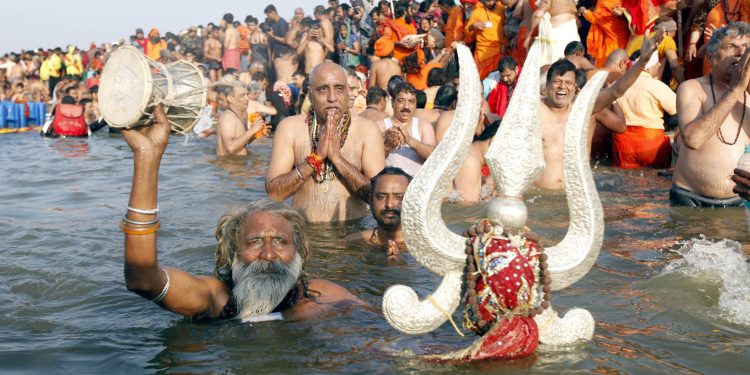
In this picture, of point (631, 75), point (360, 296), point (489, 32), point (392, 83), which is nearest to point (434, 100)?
point (392, 83)

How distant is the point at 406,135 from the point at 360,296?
9.18ft

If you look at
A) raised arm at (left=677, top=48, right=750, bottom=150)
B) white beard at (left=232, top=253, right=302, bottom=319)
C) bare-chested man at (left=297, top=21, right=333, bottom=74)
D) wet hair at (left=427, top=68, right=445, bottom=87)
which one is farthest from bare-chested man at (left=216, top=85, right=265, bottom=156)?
Answer: white beard at (left=232, top=253, right=302, bottom=319)

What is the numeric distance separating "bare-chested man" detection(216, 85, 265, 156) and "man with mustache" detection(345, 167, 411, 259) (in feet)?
20.2

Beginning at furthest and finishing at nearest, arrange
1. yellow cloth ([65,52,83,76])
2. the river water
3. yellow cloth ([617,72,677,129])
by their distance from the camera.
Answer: yellow cloth ([65,52,83,76]), yellow cloth ([617,72,677,129]), the river water

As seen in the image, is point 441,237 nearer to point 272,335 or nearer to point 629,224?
point 272,335

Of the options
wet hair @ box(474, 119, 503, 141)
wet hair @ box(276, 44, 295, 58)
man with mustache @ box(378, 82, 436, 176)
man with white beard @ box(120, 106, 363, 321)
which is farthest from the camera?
wet hair @ box(276, 44, 295, 58)

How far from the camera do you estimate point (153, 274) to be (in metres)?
3.47

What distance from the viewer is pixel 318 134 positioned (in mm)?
6121

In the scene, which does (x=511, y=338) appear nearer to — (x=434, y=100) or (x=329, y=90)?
(x=329, y=90)

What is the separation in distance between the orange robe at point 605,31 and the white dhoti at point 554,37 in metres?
0.21

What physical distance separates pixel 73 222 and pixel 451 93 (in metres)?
4.37

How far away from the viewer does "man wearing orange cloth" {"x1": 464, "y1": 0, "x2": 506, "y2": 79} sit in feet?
→ 37.2

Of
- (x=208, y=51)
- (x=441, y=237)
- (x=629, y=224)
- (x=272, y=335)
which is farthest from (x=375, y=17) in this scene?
(x=441, y=237)

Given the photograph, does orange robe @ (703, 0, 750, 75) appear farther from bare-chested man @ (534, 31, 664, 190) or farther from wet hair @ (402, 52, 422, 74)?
wet hair @ (402, 52, 422, 74)
